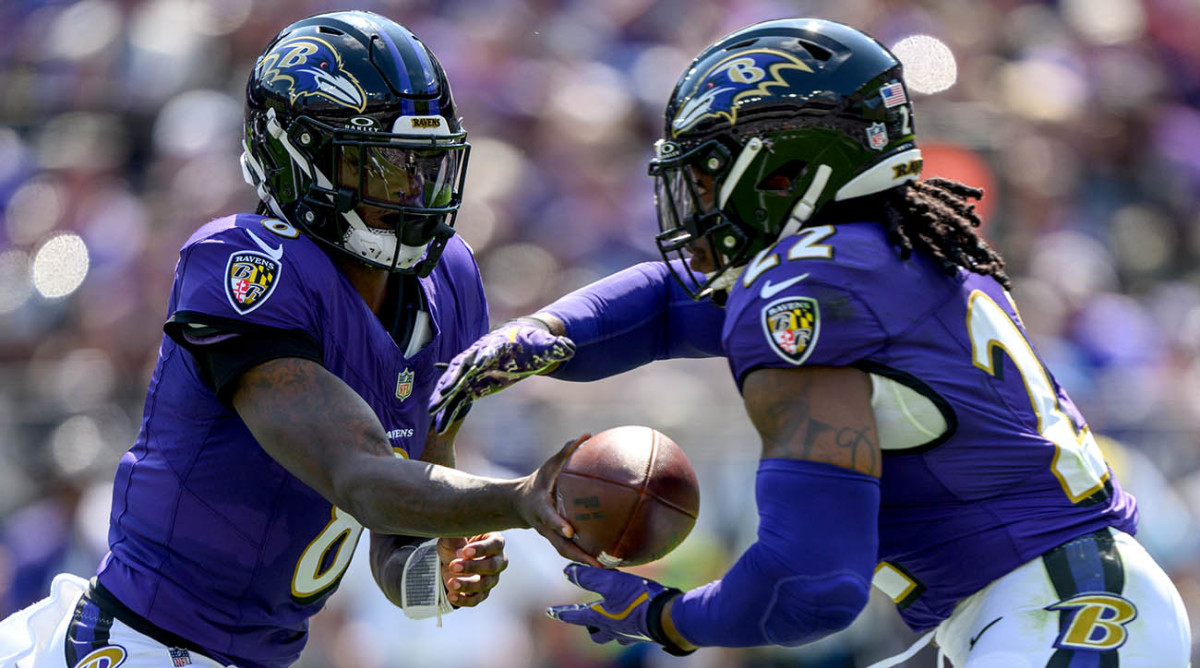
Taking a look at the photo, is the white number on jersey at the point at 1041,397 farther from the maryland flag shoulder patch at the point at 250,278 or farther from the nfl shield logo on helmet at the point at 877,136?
the maryland flag shoulder patch at the point at 250,278

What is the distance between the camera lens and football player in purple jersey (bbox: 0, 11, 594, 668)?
310 centimetres

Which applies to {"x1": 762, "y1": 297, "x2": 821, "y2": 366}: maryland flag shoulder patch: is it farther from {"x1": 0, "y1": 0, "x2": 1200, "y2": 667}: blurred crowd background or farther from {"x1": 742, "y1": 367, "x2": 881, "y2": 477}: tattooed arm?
{"x1": 0, "y1": 0, "x2": 1200, "y2": 667}: blurred crowd background

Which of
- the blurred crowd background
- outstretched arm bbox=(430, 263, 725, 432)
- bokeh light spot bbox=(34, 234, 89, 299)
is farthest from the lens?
bokeh light spot bbox=(34, 234, 89, 299)

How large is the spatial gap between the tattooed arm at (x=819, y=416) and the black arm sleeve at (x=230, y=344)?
→ 41.7 inches

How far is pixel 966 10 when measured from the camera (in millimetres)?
9523

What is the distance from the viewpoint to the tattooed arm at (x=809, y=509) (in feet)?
9.11

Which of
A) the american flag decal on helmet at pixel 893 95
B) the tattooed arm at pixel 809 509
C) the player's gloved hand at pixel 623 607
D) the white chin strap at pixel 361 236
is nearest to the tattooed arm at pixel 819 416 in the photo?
the tattooed arm at pixel 809 509

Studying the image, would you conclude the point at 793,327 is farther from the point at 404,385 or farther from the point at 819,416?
the point at 404,385

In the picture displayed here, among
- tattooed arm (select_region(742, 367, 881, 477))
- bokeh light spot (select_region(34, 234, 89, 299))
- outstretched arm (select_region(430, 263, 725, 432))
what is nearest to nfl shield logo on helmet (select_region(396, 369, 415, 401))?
outstretched arm (select_region(430, 263, 725, 432))

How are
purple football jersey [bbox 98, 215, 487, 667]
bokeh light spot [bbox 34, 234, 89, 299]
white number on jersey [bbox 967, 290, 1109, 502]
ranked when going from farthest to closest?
1. bokeh light spot [bbox 34, 234, 89, 299]
2. purple football jersey [bbox 98, 215, 487, 667]
3. white number on jersey [bbox 967, 290, 1109, 502]

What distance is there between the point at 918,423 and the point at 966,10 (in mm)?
7269

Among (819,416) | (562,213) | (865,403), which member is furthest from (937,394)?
(562,213)

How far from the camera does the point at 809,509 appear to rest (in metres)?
2.78

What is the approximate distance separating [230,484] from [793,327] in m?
1.45
